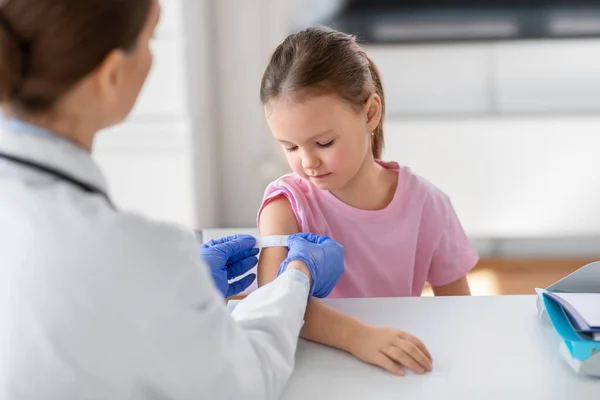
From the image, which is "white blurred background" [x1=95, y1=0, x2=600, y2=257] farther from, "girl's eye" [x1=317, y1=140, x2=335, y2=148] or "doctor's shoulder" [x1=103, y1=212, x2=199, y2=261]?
"doctor's shoulder" [x1=103, y1=212, x2=199, y2=261]

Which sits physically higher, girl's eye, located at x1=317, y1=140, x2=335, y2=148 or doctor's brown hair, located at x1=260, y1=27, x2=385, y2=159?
doctor's brown hair, located at x1=260, y1=27, x2=385, y2=159

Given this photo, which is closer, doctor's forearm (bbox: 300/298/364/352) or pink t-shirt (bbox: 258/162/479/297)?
doctor's forearm (bbox: 300/298/364/352)

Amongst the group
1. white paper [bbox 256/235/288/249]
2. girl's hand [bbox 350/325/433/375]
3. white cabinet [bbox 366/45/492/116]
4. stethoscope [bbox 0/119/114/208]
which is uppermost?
stethoscope [bbox 0/119/114/208]

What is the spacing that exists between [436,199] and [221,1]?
181cm

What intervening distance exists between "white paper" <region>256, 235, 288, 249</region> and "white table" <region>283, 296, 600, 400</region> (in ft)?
0.37

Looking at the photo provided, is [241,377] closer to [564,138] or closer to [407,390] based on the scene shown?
[407,390]

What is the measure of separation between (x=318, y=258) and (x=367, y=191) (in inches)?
14.0

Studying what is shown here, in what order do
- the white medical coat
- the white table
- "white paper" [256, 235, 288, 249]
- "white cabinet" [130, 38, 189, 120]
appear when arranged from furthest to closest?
1. "white cabinet" [130, 38, 189, 120]
2. "white paper" [256, 235, 288, 249]
3. the white table
4. the white medical coat

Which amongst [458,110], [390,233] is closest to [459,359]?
[390,233]

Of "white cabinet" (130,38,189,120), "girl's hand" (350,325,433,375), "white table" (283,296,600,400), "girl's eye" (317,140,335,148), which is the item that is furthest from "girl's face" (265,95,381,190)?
"white cabinet" (130,38,189,120)

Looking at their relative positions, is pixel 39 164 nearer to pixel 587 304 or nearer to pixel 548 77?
pixel 587 304

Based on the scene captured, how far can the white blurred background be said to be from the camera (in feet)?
8.21

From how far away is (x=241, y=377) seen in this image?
2.15 feet

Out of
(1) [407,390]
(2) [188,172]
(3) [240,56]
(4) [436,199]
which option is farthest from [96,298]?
(3) [240,56]
